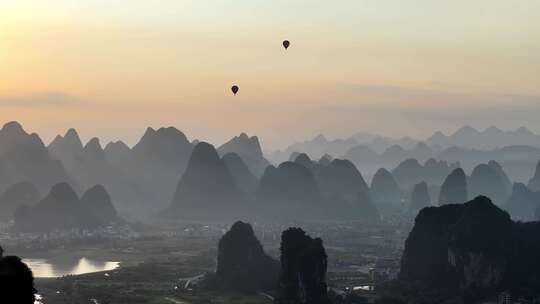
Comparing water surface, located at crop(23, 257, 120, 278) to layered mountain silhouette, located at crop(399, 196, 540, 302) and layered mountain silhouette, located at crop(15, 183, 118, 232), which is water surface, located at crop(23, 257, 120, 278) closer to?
layered mountain silhouette, located at crop(15, 183, 118, 232)

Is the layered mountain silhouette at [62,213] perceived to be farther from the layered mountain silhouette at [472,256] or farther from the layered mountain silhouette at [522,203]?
the layered mountain silhouette at [522,203]

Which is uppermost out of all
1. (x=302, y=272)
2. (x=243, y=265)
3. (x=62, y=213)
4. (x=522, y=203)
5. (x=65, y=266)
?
(x=522, y=203)

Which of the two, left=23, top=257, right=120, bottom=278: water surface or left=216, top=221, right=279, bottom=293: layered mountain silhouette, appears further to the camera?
left=23, top=257, right=120, bottom=278: water surface

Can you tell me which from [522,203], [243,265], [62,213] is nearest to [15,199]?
[62,213]

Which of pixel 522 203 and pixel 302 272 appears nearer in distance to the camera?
pixel 302 272

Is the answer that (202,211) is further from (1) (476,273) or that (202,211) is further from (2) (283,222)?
(1) (476,273)

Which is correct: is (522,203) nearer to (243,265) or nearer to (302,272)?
(243,265)

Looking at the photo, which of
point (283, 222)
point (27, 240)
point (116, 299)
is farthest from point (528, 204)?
point (116, 299)

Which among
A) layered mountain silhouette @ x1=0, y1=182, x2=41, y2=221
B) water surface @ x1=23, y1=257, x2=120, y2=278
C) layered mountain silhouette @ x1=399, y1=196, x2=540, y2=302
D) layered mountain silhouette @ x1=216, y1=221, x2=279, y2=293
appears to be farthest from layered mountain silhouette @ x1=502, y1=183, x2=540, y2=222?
layered mountain silhouette @ x1=0, y1=182, x2=41, y2=221
